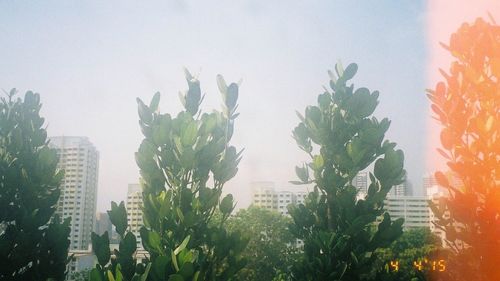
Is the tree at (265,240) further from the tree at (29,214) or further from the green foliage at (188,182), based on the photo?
the green foliage at (188,182)

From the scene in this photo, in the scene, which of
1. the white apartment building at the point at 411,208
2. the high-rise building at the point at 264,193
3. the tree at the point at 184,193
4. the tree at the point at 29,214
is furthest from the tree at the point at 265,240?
the white apartment building at the point at 411,208

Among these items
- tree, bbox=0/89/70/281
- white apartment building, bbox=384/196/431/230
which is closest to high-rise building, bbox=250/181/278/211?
white apartment building, bbox=384/196/431/230

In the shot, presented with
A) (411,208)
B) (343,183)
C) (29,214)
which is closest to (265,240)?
(29,214)

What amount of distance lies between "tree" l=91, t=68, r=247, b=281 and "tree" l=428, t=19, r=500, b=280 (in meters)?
3.16

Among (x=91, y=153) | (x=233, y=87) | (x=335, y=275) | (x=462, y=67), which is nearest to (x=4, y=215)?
(x=233, y=87)

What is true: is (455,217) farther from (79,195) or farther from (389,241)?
(79,195)

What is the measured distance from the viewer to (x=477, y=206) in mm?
5082

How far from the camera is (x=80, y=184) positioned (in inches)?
3506

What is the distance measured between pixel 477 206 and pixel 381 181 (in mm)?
1395

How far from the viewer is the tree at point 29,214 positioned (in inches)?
267

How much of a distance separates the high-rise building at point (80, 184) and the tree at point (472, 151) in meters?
86.3

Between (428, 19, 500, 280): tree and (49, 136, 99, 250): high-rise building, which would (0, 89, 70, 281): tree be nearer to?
(428, 19, 500, 280): tree

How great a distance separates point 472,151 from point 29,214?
7.61 m

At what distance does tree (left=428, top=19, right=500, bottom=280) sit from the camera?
4984mm
